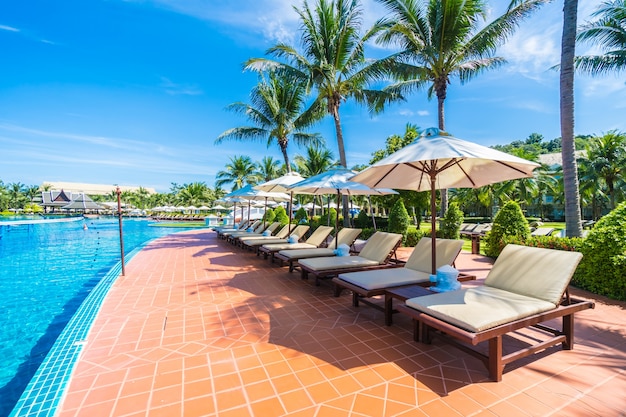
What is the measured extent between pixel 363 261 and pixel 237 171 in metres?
30.4

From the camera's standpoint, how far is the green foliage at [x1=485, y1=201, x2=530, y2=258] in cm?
795

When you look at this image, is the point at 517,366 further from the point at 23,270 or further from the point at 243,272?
the point at 23,270

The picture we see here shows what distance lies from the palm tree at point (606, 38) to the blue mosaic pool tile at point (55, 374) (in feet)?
55.6

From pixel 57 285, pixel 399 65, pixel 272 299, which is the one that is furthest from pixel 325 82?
pixel 57 285

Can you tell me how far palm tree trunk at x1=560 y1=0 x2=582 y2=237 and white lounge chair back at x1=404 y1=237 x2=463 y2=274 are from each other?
4031 millimetres

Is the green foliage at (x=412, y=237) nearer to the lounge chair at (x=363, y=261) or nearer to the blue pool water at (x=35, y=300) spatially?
the lounge chair at (x=363, y=261)

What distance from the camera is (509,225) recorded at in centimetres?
803

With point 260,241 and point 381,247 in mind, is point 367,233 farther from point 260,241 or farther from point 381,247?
point 381,247

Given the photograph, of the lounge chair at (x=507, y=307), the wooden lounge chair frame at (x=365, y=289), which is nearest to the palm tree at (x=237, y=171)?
the wooden lounge chair frame at (x=365, y=289)

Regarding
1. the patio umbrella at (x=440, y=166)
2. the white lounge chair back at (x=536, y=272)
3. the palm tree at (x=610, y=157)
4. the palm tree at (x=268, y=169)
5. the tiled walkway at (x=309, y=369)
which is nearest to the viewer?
the tiled walkway at (x=309, y=369)

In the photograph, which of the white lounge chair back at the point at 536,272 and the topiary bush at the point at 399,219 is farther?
the topiary bush at the point at 399,219

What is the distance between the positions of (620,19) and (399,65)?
746 cm

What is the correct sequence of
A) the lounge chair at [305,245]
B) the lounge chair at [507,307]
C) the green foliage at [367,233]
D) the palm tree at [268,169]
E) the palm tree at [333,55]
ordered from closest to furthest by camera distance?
1. the lounge chair at [507,307]
2. the lounge chair at [305,245]
3. the palm tree at [333,55]
4. the green foliage at [367,233]
5. the palm tree at [268,169]

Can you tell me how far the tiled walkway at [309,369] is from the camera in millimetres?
Answer: 2307
